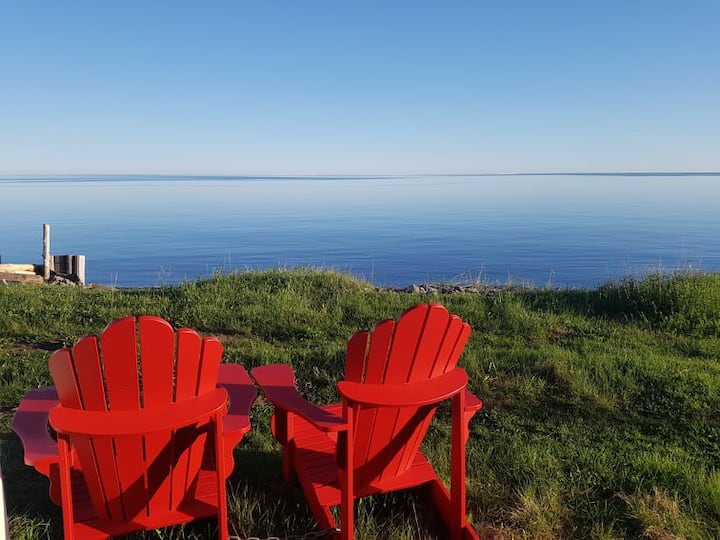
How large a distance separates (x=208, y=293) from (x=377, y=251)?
64.6 ft

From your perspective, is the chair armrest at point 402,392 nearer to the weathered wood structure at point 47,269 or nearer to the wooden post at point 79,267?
the weathered wood structure at point 47,269

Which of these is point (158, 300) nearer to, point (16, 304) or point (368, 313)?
point (16, 304)

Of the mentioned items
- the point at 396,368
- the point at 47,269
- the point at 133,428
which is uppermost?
the point at 396,368

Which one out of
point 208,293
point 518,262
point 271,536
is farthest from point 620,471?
point 518,262

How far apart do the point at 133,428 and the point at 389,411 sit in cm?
110

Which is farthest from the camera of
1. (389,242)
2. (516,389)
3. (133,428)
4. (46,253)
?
(389,242)

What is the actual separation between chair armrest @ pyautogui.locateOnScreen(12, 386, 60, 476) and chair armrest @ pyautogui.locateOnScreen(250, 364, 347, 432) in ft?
3.05

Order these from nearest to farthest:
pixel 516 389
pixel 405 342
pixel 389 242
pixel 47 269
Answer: pixel 405 342
pixel 516 389
pixel 47 269
pixel 389 242

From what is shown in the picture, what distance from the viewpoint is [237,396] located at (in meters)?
2.85

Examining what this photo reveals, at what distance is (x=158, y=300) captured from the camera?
24.4 ft

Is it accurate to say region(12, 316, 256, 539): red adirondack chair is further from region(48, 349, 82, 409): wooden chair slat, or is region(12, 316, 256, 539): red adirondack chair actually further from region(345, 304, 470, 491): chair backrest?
region(345, 304, 470, 491): chair backrest

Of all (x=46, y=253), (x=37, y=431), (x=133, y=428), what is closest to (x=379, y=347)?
(x=133, y=428)

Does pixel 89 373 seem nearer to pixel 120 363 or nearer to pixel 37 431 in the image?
pixel 120 363

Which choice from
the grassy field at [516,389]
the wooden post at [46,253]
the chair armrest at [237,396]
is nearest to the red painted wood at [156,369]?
the chair armrest at [237,396]
